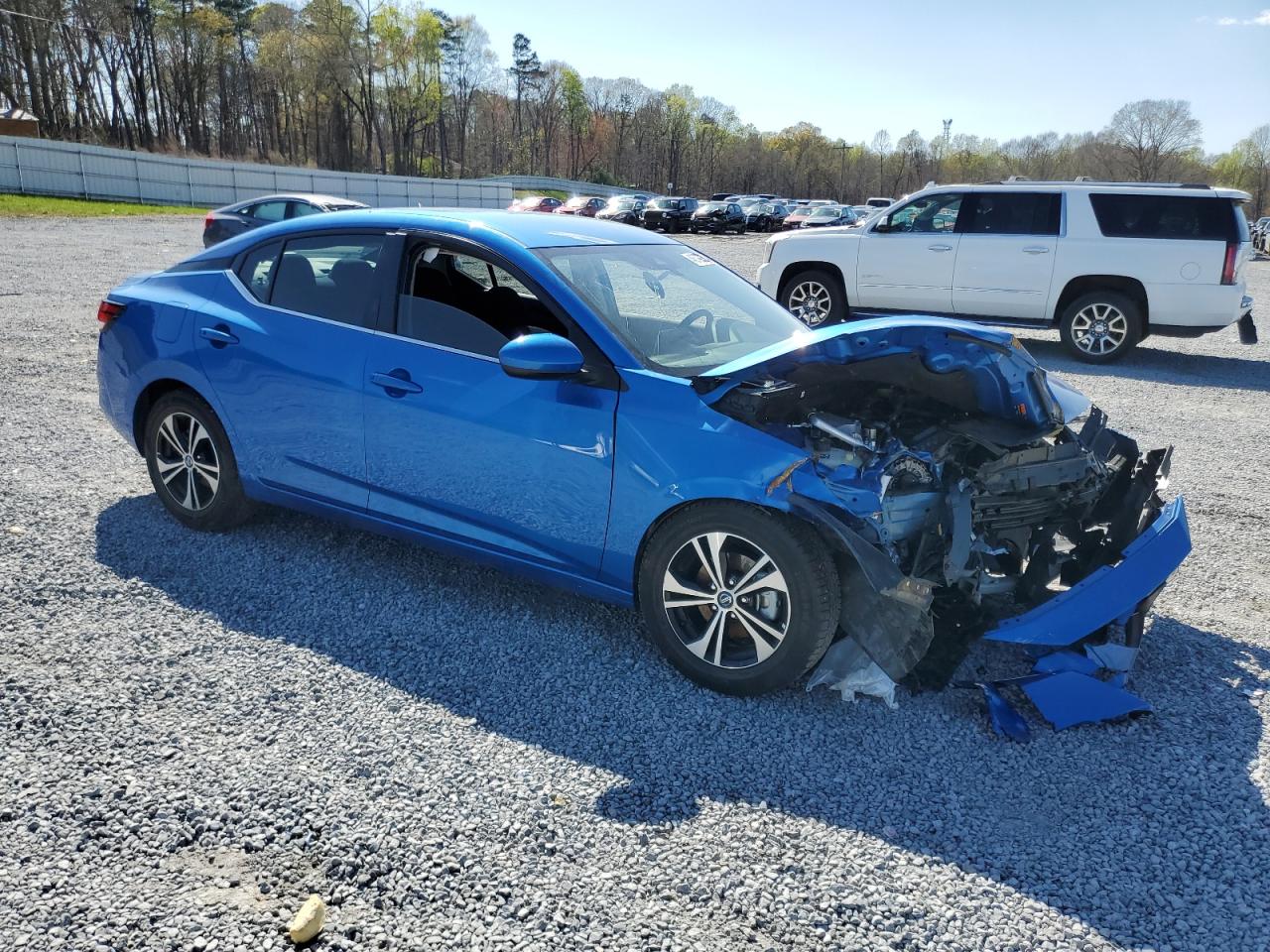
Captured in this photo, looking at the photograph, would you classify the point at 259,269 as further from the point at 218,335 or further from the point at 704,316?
the point at 704,316

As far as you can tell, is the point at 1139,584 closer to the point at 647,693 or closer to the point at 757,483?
the point at 757,483

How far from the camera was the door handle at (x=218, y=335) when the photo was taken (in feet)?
14.9

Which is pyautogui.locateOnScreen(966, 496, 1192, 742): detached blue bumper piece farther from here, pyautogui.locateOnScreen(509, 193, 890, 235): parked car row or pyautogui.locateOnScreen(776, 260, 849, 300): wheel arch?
pyautogui.locateOnScreen(509, 193, 890, 235): parked car row

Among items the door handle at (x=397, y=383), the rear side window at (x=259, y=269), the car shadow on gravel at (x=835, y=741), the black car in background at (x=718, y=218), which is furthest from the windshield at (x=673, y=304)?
the black car in background at (x=718, y=218)

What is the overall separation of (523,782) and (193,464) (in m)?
2.80

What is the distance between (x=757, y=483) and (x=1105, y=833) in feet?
4.94

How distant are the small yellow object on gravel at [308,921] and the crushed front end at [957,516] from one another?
1896 millimetres

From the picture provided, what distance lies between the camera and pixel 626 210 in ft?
140

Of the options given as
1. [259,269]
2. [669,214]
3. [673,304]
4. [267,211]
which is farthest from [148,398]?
[669,214]

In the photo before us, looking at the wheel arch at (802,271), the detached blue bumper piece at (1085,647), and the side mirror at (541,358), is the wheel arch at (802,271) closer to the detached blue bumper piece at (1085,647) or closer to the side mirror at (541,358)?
the detached blue bumper piece at (1085,647)

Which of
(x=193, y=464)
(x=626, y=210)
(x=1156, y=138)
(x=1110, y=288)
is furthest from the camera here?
(x=1156, y=138)

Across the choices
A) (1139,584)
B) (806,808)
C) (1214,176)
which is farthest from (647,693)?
(1214,176)

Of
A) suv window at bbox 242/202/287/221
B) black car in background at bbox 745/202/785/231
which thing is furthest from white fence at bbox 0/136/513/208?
suv window at bbox 242/202/287/221

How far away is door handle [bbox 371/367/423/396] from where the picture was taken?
13.2ft
